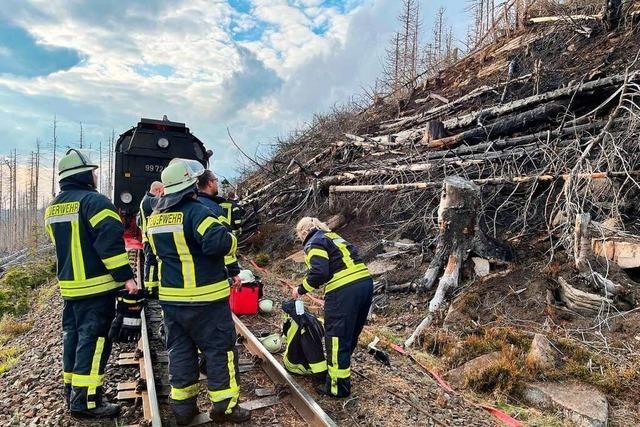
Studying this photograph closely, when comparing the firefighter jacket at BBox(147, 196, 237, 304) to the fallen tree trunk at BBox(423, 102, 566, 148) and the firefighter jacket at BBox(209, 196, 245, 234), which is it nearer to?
the firefighter jacket at BBox(209, 196, 245, 234)

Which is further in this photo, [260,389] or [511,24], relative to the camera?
[511,24]

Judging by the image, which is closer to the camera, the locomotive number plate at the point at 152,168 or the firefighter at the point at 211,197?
the firefighter at the point at 211,197

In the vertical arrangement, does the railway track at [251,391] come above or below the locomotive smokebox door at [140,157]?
below

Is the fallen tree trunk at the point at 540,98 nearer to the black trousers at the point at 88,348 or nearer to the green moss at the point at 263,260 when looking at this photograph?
the green moss at the point at 263,260

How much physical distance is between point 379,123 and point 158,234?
13149mm

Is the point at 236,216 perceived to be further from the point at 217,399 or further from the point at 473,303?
the point at 473,303

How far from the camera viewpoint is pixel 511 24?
1873cm

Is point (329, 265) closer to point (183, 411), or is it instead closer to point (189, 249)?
point (189, 249)

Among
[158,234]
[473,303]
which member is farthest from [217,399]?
[473,303]

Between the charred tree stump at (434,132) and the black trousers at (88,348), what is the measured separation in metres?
8.76

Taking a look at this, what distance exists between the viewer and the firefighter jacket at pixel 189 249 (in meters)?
3.62

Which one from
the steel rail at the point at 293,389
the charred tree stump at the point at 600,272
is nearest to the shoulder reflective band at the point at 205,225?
the steel rail at the point at 293,389

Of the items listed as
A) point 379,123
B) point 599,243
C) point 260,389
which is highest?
point 379,123

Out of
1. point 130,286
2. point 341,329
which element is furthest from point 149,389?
point 341,329
